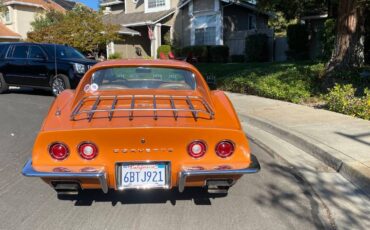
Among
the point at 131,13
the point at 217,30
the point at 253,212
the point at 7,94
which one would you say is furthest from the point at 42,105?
the point at 131,13

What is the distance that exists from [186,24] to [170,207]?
25.9 meters

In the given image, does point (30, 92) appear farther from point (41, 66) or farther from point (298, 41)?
point (298, 41)

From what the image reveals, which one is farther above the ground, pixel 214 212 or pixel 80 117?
pixel 80 117

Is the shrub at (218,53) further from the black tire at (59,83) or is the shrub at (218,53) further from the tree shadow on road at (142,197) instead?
the tree shadow on road at (142,197)

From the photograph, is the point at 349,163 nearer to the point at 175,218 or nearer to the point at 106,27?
the point at 175,218

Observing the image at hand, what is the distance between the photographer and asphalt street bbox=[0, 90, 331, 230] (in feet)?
12.8

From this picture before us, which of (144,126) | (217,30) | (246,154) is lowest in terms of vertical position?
(246,154)

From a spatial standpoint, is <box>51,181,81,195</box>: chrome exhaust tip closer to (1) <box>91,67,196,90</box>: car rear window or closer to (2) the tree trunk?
(1) <box>91,67,196,90</box>: car rear window

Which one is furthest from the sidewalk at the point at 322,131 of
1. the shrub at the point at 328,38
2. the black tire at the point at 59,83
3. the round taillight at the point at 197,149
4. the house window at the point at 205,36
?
the house window at the point at 205,36

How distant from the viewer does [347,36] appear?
11.4m

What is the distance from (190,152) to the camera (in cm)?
378

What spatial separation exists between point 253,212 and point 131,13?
31064mm

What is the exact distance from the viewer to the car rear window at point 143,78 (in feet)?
16.5

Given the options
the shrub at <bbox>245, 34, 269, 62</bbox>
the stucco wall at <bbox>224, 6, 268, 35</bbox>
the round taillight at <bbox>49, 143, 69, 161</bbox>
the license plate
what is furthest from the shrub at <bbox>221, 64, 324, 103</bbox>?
the stucco wall at <bbox>224, 6, 268, 35</bbox>
